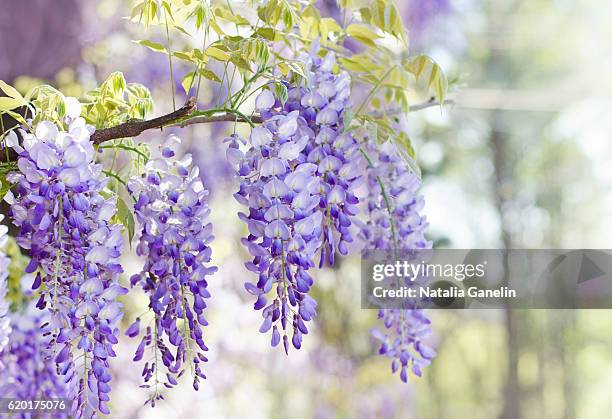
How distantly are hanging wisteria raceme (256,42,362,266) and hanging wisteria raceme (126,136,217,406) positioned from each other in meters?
0.09

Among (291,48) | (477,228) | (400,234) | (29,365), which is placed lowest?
(29,365)

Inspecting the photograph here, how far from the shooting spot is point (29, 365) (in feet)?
2.95

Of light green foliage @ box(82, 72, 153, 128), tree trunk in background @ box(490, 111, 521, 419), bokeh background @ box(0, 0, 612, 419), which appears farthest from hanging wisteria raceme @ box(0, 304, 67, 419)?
tree trunk in background @ box(490, 111, 521, 419)

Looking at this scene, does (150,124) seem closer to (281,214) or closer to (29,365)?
(281,214)

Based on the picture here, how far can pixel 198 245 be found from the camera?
1.90 feet

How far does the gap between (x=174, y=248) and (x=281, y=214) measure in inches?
3.5

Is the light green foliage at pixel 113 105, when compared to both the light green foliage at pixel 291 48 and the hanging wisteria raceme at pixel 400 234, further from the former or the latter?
the hanging wisteria raceme at pixel 400 234

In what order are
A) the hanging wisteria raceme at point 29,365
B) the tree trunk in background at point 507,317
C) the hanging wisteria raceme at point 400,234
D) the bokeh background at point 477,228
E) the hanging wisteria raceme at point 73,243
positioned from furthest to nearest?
the tree trunk in background at point 507,317 < the bokeh background at point 477,228 < the hanging wisteria raceme at point 29,365 < the hanging wisteria raceme at point 400,234 < the hanging wisteria raceme at point 73,243

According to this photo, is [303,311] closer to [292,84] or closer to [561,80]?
[292,84]

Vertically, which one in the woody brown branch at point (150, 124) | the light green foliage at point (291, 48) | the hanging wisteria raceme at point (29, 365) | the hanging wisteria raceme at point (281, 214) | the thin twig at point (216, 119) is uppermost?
the light green foliage at point (291, 48)

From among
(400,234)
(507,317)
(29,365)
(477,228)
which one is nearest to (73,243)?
(400,234)

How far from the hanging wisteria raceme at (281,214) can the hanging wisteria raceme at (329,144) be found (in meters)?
0.04

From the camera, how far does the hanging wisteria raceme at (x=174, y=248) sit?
57cm

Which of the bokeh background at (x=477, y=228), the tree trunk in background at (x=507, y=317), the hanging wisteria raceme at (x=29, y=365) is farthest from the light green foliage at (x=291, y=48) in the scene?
the tree trunk in background at (x=507, y=317)
